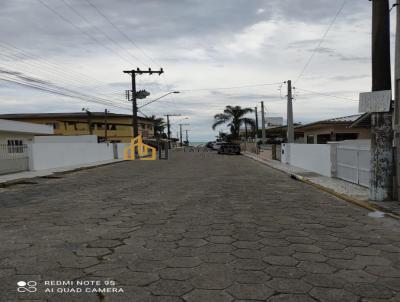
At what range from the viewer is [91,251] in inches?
202

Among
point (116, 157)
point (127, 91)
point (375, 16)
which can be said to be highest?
point (127, 91)

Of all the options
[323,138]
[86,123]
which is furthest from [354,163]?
[86,123]

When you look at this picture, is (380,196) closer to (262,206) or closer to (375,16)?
(262,206)

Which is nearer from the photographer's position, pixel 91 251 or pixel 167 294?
pixel 167 294

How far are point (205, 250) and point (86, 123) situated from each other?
64.4 metres

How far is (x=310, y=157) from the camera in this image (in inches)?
746

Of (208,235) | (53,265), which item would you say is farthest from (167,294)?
(208,235)

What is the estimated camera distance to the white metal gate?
11619mm

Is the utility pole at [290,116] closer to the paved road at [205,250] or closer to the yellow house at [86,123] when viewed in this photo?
the paved road at [205,250]

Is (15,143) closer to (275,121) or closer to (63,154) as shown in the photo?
(63,154)

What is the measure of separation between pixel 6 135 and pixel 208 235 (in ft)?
82.7

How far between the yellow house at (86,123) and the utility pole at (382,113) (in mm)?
58720

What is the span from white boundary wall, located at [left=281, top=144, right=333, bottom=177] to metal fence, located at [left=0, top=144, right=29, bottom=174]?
52.2 ft

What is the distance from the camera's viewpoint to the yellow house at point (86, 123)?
207 feet
